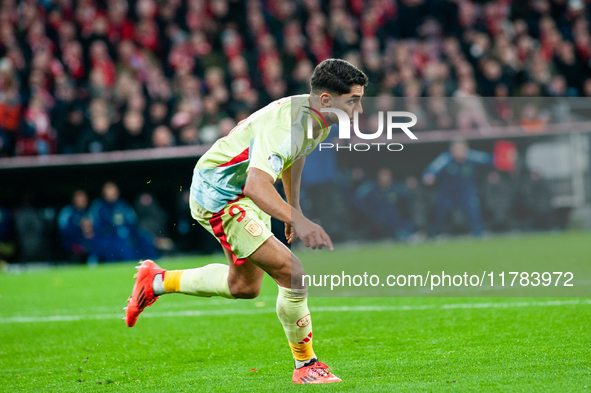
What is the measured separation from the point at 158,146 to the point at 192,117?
804mm

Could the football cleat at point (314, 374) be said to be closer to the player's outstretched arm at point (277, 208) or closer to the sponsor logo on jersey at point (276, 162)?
the player's outstretched arm at point (277, 208)

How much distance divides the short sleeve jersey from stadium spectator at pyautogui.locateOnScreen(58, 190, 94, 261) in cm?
793

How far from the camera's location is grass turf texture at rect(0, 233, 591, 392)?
4227mm

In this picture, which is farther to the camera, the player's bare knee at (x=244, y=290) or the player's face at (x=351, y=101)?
the player's bare knee at (x=244, y=290)

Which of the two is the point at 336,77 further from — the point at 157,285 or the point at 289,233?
the point at 157,285

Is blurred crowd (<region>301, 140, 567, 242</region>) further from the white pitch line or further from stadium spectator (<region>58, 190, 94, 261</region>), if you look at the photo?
the white pitch line

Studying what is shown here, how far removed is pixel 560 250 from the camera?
424 inches

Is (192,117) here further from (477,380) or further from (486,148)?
(477,380)

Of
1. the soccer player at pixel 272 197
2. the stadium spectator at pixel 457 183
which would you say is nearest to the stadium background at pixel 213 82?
the stadium spectator at pixel 457 183

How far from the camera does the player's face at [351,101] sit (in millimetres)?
4391

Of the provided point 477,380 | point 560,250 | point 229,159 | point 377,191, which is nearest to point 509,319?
point 477,380

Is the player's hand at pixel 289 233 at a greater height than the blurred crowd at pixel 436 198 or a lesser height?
greater

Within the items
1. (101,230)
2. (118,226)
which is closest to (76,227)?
(101,230)

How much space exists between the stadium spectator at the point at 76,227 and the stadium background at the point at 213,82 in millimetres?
115
